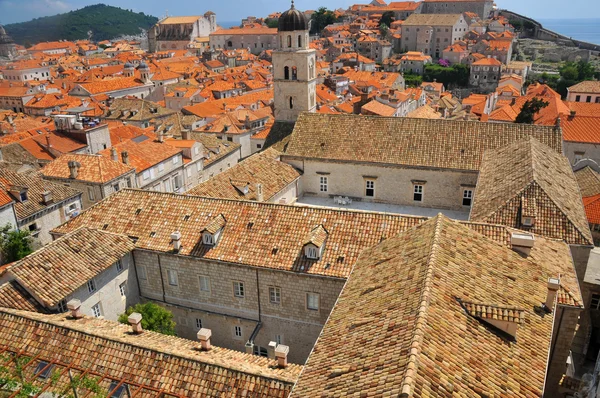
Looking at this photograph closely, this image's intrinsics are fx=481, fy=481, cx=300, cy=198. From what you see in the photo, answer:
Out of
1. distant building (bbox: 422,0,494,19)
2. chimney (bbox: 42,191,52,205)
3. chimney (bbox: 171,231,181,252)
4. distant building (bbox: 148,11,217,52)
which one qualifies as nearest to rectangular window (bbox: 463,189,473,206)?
chimney (bbox: 171,231,181,252)

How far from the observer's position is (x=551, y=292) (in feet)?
46.5

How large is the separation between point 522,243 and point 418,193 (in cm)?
1598

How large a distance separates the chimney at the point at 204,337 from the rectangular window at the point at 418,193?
20933 millimetres

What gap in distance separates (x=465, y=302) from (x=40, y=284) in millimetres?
15332

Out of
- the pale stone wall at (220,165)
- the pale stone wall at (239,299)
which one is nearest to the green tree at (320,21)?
the pale stone wall at (220,165)

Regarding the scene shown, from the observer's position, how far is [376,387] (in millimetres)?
10328

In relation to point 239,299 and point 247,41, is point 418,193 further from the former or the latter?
point 247,41

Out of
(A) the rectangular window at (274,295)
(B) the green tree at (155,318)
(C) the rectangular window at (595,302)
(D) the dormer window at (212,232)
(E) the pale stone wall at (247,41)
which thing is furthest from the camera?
(E) the pale stone wall at (247,41)

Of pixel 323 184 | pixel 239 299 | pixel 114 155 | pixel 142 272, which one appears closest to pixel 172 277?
pixel 142 272

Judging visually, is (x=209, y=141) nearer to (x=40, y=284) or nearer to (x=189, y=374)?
(x=40, y=284)

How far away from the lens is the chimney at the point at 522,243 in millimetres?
Result: 16953

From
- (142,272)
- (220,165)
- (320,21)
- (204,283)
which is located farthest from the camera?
(320,21)

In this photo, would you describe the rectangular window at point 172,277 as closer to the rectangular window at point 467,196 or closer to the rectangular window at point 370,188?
the rectangular window at point 370,188

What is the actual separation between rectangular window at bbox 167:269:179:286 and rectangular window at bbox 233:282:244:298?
2901 millimetres
